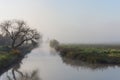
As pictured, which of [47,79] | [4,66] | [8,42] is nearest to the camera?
[47,79]

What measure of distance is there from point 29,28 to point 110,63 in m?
21.6

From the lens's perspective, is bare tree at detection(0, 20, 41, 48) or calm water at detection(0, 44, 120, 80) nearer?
calm water at detection(0, 44, 120, 80)

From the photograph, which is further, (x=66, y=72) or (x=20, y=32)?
(x=20, y=32)

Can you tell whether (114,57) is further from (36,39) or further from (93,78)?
(36,39)

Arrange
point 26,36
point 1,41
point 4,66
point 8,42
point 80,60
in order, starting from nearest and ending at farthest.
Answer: point 4,66
point 80,60
point 26,36
point 1,41
point 8,42

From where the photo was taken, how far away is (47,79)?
63.0 ft

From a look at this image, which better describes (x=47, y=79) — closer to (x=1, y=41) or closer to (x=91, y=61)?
(x=91, y=61)

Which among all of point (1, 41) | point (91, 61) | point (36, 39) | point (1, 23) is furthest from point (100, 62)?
point (1, 41)

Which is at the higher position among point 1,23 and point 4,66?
point 1,23

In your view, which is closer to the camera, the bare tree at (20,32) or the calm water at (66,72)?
the calm water at (66,72)

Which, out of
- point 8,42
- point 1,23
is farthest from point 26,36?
point 8,42

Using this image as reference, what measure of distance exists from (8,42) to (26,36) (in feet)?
62.2

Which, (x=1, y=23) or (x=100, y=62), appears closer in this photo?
(x=100, y=62)

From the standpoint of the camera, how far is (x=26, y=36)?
45.9 metres
